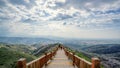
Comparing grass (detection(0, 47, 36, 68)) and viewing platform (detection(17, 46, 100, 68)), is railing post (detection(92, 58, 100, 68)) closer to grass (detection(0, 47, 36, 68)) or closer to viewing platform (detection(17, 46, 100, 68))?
viewing platform (detection(17, 46, 100, 68))

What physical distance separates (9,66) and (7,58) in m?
15.0

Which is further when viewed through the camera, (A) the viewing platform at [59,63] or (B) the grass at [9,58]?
(B) the grass at [9,58]

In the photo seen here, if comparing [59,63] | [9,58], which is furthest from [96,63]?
[9,58]

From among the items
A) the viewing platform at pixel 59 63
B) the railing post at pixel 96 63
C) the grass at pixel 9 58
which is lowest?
the grass at pixel 9 58

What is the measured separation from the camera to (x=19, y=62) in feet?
20.5

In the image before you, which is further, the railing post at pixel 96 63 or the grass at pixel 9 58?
the grass at pixel 9 58

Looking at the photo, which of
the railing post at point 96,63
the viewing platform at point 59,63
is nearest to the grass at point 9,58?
the viewing platform at point 59,63

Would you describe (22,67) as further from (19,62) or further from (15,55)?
(15,55)

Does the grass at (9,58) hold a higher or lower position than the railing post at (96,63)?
lower

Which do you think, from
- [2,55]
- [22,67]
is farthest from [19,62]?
[2,55]

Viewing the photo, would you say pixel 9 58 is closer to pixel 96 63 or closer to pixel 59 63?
pixel 59 63

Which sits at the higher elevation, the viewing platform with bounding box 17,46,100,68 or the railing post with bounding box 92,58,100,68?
the railing post with bounding box 92,58,100,68

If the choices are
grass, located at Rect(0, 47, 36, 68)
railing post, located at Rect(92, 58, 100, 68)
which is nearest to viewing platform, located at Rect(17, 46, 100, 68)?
railing post, located at Rect(92, 58, 100, 68)

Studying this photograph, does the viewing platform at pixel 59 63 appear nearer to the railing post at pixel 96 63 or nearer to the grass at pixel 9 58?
the railing post at pixel 96 63
